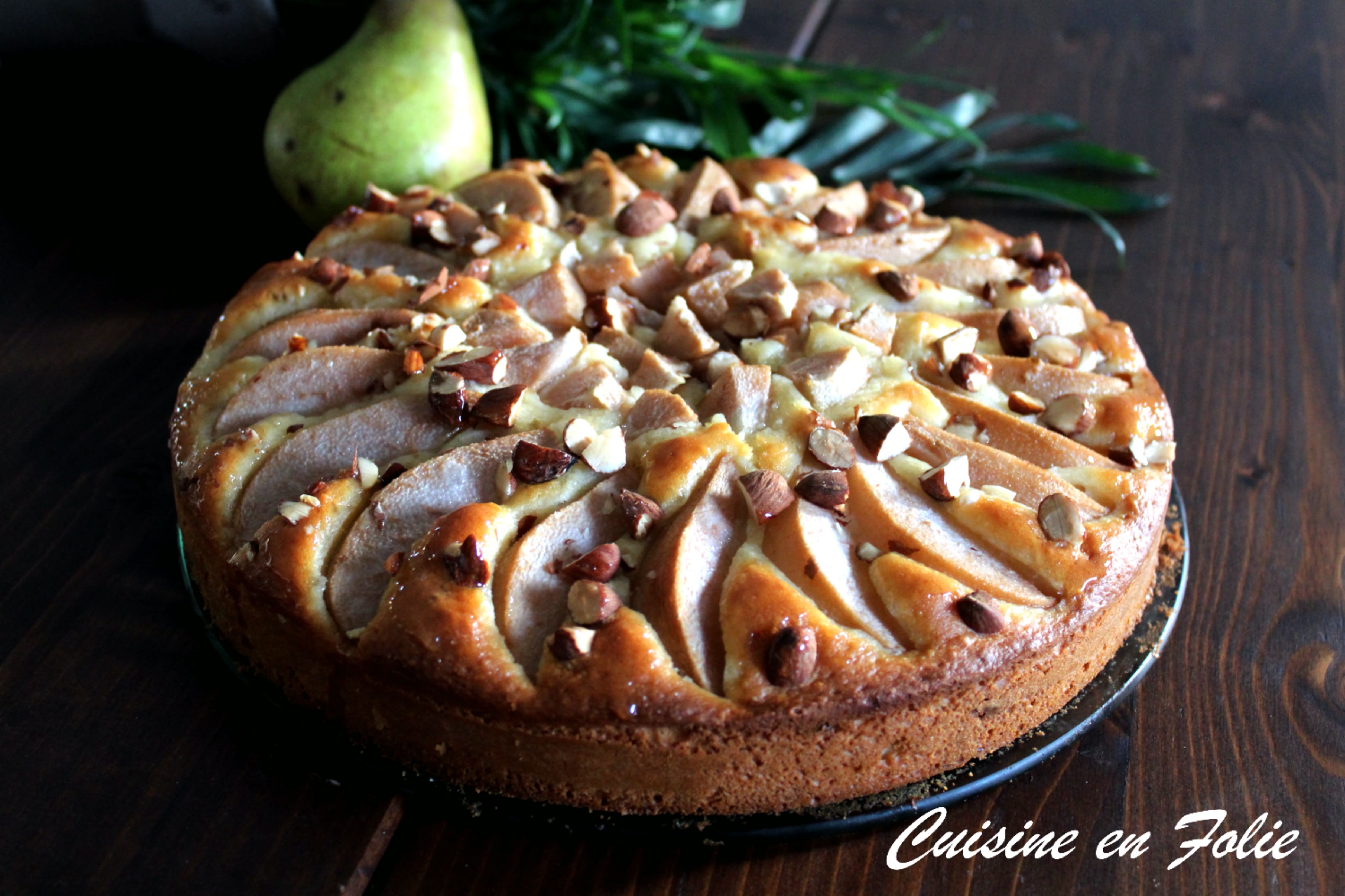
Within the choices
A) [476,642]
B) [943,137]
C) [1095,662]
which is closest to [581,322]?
[476,642]

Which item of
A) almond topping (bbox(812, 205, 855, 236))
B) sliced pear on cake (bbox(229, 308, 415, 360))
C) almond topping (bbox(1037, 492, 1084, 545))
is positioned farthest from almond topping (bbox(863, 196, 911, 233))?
sliced pear on cake (bbox(229, 308, 415, 360))

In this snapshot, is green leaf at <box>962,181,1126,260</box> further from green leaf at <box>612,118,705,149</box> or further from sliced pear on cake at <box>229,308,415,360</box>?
sliced pear on cake at <box>229,308,415,360</box>

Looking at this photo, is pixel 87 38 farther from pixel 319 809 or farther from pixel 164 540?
pixel 319 809

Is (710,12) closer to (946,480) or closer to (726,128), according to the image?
(726,128)

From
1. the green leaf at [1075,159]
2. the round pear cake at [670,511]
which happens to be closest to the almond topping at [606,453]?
the round pear cake at [670,511]

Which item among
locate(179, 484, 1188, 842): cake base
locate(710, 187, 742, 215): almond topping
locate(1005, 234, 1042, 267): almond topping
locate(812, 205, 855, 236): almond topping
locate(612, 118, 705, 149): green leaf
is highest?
locate(710, 187, 742, 215): almond topping

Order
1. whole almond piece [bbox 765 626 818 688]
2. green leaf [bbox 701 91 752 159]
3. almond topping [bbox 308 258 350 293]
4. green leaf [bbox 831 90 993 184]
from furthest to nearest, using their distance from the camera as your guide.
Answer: green leaf [bbox 831 90 993 184]
green leaf [bbox 701 91 752 159]
almond topping [bbox 308 258 350 293]
whole almond piece [bbox 765 626 818 688]

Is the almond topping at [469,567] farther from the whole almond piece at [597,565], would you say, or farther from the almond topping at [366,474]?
the almond topping at [366,474]

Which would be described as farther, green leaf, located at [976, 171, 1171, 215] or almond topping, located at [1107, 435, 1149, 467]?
green leaf, located at [976, 171, 1171, 215]
